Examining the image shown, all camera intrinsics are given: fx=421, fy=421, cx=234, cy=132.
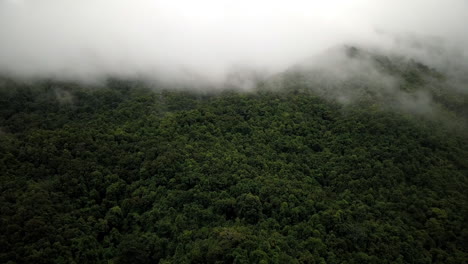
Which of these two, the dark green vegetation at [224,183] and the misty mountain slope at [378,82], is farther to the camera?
the misty mountain slope at [378,82]

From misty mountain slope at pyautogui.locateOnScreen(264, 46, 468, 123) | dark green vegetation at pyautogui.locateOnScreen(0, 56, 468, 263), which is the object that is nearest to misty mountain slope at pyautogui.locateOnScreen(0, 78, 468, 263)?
dark green vegetation at pyautogui.locateOnScreen(0, 56, 468, 263)

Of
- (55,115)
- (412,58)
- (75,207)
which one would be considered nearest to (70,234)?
(75,207)

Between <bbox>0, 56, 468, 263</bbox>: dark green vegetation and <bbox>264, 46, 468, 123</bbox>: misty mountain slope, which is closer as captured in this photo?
<bbox>0, 56, 468, 263</bbox>: dark green vegetation

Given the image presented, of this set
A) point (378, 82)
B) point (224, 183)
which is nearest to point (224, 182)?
point (224, 183)

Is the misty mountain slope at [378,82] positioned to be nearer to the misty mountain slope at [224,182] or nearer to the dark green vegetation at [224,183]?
the misty mountain slope at [224,182]

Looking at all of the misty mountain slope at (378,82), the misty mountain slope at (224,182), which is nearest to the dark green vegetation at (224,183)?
the misty mountain slope at (224,182)

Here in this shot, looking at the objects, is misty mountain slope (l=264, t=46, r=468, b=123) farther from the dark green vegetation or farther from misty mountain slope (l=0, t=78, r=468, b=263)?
the dark green vegetation

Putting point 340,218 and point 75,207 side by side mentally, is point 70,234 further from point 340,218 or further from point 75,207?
point 340,218
